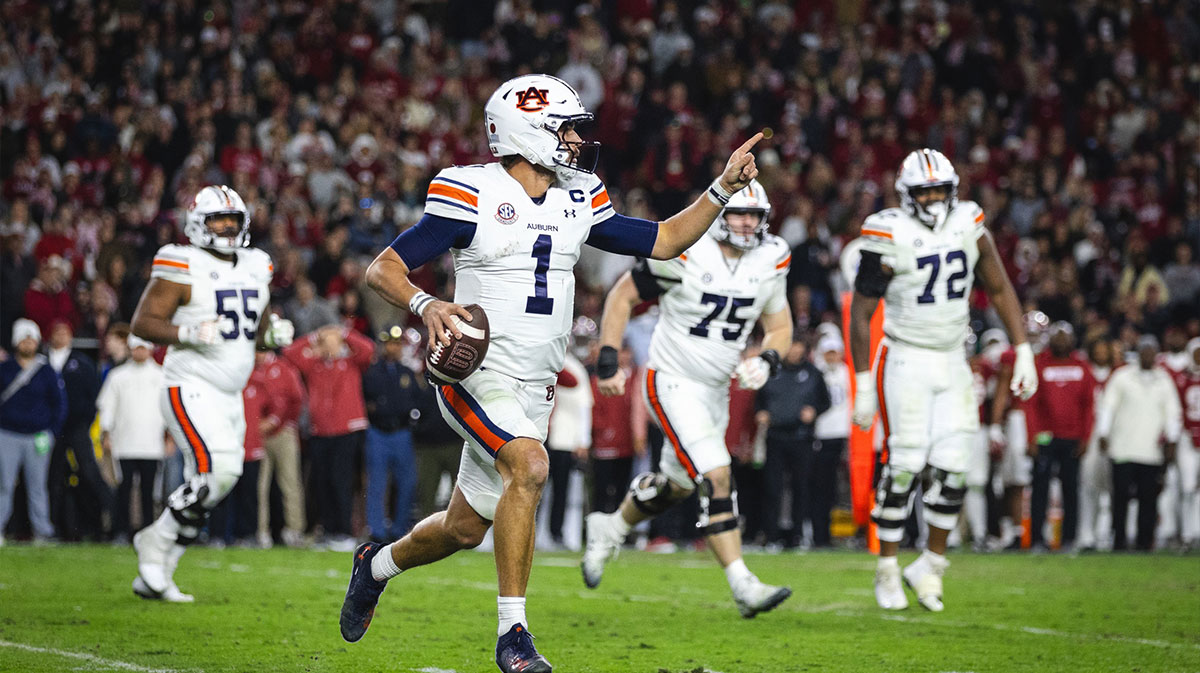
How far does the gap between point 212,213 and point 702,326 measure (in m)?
2.82

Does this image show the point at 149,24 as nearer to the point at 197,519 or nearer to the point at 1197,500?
the point at 197,519

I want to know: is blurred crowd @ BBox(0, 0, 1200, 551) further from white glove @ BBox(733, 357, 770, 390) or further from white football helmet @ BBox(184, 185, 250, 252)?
white glove @ BBox(733, 357, 770, 390)

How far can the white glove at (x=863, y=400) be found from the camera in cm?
865

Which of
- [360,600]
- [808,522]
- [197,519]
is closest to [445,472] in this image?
[808,522]

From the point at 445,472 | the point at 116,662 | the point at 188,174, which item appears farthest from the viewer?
the point at 188,174

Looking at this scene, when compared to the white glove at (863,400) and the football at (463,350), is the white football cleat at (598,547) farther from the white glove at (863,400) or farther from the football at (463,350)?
the football at (463,350)

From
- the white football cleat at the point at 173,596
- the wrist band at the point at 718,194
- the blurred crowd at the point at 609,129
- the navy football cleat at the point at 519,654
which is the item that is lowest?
the white football cleat at the point at 173,596

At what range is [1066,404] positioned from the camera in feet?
48.1

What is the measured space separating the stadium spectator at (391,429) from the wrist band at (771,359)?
608cm

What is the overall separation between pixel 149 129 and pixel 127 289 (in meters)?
2.62

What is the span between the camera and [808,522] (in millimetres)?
14953

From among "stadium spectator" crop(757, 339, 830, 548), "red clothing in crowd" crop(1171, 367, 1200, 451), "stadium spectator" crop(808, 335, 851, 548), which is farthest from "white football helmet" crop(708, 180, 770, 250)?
"red clothing in crowd" crop(1171, 367, 1200, 451)

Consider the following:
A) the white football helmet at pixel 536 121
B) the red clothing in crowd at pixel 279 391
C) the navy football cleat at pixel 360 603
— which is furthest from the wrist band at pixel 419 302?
the red clothing in crowd at pixel 279 391

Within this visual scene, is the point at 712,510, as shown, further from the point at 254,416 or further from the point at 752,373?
the point at 254,416
